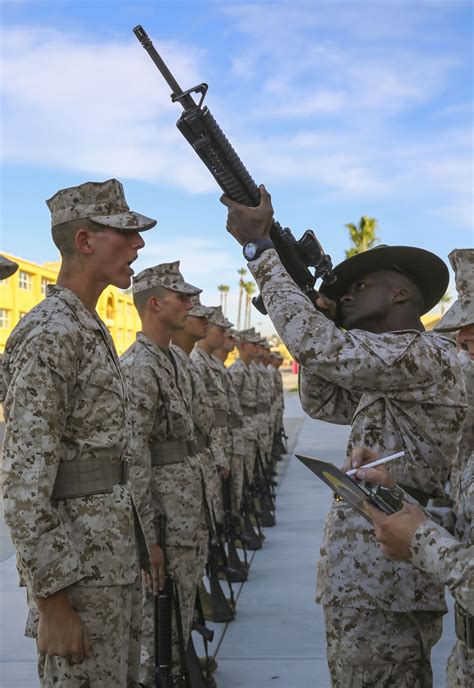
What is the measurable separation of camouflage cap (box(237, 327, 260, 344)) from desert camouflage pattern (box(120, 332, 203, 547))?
839 cm

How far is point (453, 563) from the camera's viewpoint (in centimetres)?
185

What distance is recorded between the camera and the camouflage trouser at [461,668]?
6.92 ft

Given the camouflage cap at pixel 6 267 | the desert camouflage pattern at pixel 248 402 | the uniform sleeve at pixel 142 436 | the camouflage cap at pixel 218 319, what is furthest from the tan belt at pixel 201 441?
the desert camouflage pattern at pixel 248 402

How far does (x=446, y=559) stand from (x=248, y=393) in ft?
28.8

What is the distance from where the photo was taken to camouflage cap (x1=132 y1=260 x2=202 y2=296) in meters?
4.66

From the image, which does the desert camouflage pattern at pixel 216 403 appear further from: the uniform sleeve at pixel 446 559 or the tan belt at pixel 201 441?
the uniform sleeve at pixel 446 559

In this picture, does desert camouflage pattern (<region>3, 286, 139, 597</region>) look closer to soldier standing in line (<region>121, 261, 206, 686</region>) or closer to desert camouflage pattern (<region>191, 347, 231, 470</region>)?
soldier standing in line (<region>121, 261, 206, 686</region>)

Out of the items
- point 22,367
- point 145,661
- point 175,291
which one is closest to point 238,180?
point 22,367

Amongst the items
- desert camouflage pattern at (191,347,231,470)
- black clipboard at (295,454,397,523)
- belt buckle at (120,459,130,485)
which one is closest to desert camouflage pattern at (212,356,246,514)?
desert camouflage pattern at (191,347,231,470)

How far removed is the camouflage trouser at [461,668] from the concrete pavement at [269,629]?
2481 millimetres

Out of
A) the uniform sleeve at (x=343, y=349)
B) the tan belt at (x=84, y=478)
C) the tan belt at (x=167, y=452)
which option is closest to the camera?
the uniform sleeve at (x=343, y=349)

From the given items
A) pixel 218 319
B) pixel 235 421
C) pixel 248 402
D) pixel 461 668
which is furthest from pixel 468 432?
pixel 248 402

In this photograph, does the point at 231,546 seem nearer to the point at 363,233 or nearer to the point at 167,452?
the point at 167,452

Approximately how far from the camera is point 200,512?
14.1 feet
